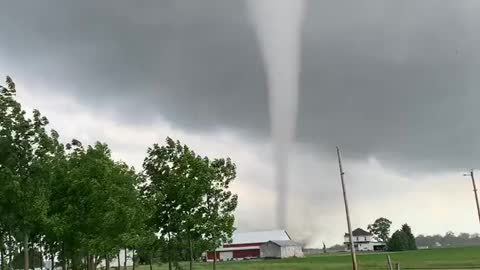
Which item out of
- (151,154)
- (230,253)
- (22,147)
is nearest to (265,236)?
(230,253)

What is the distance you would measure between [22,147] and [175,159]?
14.4 meters

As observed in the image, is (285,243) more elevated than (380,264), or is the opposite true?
(285,243)

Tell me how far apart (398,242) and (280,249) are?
38.3m

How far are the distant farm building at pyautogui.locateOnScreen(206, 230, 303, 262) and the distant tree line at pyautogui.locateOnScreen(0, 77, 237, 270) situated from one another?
117 metres

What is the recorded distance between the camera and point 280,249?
16688cm

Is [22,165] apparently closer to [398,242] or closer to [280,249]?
[280,249]

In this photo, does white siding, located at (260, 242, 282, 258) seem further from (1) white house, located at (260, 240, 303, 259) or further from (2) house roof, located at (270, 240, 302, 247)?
(2) house roof, located at (270, 240, 302, 247)

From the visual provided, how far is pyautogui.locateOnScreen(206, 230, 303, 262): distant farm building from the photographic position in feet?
553

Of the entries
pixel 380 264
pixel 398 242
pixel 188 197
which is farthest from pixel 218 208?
pixel 398 242

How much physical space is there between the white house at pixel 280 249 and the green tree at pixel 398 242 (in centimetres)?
2928

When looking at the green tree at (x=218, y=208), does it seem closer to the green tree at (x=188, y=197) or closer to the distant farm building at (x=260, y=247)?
the green tree at (x=188, y=197)

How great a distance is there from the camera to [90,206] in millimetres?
34625

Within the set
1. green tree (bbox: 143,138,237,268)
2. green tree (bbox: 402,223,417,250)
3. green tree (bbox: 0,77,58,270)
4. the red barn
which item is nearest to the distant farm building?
the red barn

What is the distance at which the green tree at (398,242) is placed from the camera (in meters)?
172
